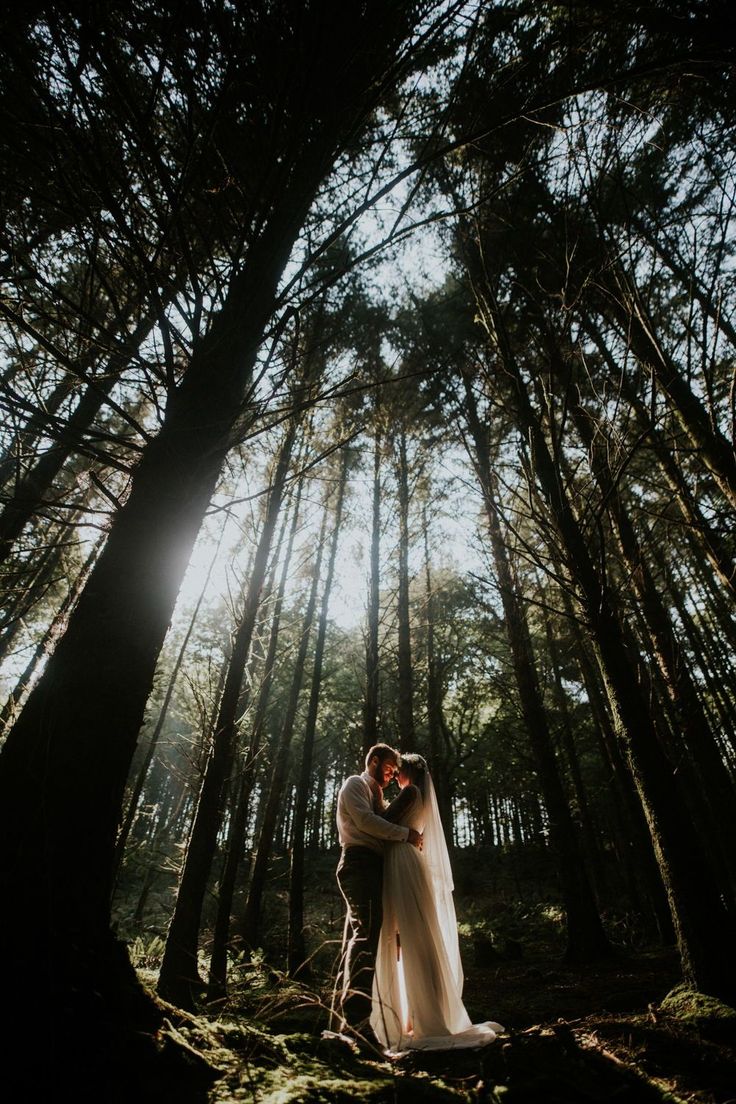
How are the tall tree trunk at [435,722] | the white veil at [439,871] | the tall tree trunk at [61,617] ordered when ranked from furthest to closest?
the tall tree trunk at [435,722] → the white veil at [439,871] → the tall tree trunk at [61,617]

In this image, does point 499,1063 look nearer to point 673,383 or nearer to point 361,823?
point 361,823

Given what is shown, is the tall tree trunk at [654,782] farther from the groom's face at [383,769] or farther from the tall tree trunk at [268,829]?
the tall tree trunk at [268,829]

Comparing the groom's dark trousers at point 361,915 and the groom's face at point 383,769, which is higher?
the groom's face at point 383,769

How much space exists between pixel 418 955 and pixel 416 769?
114 centimetres

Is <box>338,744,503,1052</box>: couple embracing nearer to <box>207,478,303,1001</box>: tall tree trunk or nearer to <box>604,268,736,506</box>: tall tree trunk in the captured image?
<box>604,268,736,506</box>: tall tree trunk

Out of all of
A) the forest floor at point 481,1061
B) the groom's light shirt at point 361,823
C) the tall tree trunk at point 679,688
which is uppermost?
the tall tree trunk at point 679,688

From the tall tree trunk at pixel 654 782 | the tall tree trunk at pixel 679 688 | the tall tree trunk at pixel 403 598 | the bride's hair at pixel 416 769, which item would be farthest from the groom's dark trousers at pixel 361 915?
the tall tree trunk at pixel 403 598

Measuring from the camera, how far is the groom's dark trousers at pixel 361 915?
2820 mm

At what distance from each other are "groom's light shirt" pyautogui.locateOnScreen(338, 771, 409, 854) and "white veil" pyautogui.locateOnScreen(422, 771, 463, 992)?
1.31ft

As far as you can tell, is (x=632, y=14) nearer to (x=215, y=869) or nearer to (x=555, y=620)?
(x=555, y=620)

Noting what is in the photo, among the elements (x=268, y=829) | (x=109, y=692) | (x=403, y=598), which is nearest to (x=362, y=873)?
(x=109, y=692)

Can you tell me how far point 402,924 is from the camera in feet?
9.29

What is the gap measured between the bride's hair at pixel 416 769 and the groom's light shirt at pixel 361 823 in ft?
1.24

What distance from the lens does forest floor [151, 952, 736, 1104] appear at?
131 cm
